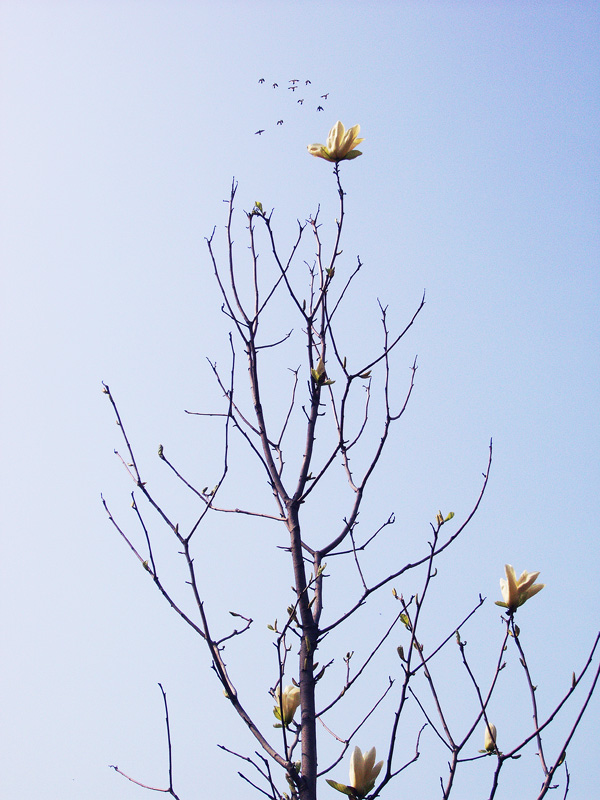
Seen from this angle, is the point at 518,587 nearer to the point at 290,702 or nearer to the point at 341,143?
the point at 290,702

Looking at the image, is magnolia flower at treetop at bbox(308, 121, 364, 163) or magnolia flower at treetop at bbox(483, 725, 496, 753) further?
magnolia flower at treetop at bbox(308, 121, 364, 163)

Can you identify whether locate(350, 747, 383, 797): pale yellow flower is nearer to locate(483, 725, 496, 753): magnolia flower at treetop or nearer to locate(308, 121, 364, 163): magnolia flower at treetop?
locate(483, 725, 496, 753): magnolia flower at treetop

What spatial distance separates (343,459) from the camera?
8.64ft

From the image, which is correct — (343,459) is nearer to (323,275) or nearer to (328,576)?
(328,576)

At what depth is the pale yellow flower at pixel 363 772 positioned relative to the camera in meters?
1.99

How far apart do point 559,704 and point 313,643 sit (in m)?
0.73

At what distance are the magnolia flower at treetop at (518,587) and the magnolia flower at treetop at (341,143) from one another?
1.65 metres

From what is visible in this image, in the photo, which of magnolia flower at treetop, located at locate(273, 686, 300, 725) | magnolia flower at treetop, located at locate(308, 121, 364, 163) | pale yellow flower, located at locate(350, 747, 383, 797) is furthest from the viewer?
magnolia flower at treetop, located at locate(308, 121, 364, 163)

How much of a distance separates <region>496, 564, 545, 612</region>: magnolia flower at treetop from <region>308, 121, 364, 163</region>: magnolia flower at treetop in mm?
1652

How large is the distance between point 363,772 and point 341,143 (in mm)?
2198

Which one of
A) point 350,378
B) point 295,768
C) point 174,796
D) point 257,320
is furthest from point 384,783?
point 257,320

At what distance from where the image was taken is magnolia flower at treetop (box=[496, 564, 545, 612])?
226 centimetres

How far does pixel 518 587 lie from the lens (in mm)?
2264

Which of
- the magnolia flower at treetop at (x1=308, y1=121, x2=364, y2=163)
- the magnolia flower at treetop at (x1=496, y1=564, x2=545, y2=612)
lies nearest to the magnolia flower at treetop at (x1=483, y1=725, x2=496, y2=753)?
the magnolia flower at treetop at (x1=496, y1=564, x2=545, y2=612)
